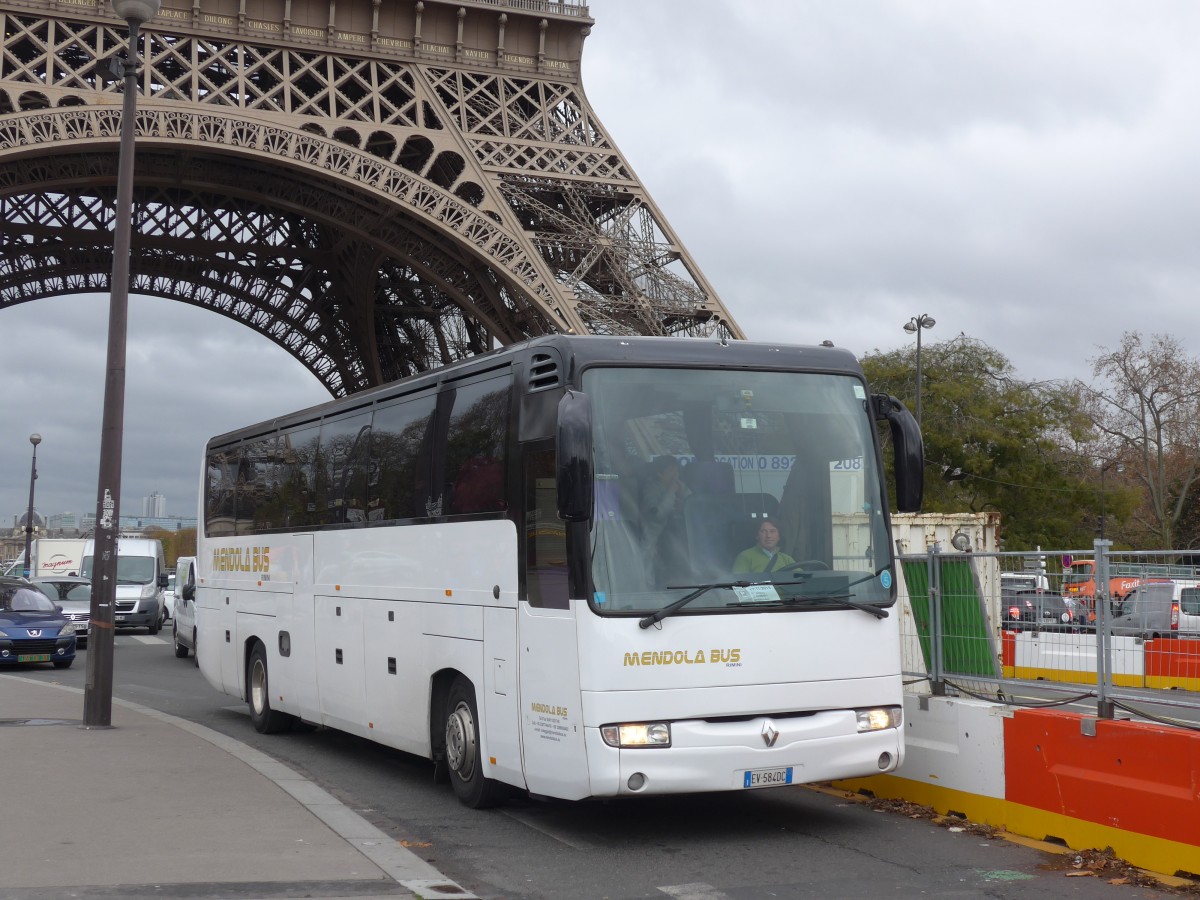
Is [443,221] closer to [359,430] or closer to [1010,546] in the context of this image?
[359,430]

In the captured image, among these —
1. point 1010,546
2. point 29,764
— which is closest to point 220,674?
point 29,764

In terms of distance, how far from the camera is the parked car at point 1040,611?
24.4ft

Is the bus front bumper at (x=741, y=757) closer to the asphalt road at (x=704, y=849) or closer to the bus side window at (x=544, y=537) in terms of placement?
the asphalt road at (x=704, y=849)

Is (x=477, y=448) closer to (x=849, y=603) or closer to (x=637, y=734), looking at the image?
(x=637, y=734)

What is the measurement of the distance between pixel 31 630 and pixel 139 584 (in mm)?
12024

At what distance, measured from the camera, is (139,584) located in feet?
108

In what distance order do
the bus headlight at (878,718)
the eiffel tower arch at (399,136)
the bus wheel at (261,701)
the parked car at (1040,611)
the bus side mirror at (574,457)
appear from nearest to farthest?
the bus side mirror at (574,457), the parked car at (1040,611), the bus headlight at (878,718), the bus wheel at (261,701), the eiffel tower arch at (399,136)

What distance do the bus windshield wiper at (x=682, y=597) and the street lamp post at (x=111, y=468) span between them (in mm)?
6885

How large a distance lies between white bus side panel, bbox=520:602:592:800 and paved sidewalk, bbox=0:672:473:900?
0.93 metres

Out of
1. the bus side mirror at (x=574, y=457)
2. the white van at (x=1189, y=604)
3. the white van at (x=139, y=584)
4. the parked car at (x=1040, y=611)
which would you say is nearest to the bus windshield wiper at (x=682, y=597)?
the bus side mirror at (x=574, y=457)

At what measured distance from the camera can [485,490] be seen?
8609 millimetres

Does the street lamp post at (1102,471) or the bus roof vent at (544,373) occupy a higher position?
the street lamp post at (1102,471)

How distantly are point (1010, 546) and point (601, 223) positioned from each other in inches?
907

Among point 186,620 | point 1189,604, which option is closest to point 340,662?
point 1189,604
